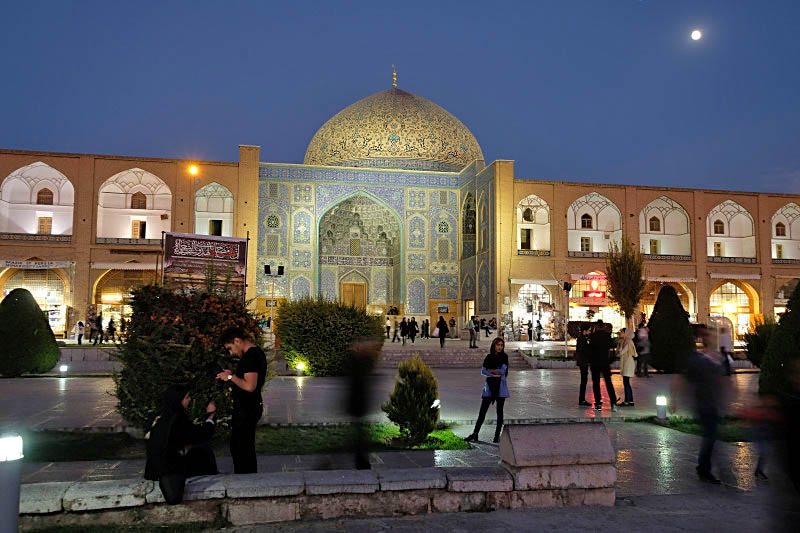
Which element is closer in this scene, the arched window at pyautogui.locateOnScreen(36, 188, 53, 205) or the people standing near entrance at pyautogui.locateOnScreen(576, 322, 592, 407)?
the people standing near entrance at pyautogui.locateOnScreen(576, 322, 592, 407)

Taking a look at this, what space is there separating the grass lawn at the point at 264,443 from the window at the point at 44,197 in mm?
22003

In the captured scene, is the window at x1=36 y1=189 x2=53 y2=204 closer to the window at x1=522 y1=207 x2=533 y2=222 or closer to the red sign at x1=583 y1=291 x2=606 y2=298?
the window at x1=522 y1=207 x2=533 y2=222

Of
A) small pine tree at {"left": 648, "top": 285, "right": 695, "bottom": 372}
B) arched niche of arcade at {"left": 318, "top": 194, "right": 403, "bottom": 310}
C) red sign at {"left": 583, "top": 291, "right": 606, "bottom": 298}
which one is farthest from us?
arched niche of arcade at {"left": 318, "top": 194, "right": 403, "bottom": 310}

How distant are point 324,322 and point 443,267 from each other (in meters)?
15.4

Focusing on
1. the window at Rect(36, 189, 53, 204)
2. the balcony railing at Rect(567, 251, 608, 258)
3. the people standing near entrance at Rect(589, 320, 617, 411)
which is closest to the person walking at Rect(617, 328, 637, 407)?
the people standing near entrance at Rect(589, 320, 617, 411)

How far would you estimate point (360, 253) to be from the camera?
101ft

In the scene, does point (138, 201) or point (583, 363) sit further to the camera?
point (138, 201)

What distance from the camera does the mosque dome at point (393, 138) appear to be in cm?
3005

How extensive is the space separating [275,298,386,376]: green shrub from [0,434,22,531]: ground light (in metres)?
10.5

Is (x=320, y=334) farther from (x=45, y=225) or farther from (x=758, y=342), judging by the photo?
(x=45, y=225)

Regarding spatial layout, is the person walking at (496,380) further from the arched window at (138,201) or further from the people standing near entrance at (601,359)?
the arched window at (138,201)

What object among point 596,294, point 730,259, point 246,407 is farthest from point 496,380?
point 730,259

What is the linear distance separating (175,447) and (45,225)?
25400 millimetres

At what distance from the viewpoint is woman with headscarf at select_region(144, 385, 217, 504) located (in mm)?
3867
